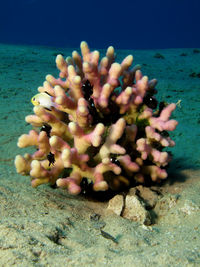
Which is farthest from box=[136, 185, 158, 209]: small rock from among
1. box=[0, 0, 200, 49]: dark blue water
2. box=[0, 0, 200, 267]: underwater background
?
box=[0, 0, 200, 49]: dark blue water

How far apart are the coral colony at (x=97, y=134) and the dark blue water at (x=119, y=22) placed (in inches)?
5492

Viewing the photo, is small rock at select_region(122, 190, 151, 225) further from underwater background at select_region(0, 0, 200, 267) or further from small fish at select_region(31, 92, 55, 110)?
small fish at select_region(31, 92, 55, 110)

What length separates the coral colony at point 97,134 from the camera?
8.11 ft

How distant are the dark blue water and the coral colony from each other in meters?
139

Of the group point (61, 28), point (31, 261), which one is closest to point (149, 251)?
point (31, 261)

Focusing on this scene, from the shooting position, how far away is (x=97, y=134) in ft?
7.55

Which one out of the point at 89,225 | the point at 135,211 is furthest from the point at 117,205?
the point at 89,225

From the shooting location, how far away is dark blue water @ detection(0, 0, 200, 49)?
440 ft

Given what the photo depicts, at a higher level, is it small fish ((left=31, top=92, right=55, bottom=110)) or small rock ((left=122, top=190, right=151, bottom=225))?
small fish ((left=31, top=92, right=55, bottom=110))

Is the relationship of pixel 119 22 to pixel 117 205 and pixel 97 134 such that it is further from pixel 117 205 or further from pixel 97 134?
pixel 117 205

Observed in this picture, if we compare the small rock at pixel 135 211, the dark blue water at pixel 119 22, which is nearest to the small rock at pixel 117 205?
the small rock at pixel 135 211

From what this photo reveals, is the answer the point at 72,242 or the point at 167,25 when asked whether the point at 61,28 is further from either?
the point at 72,242

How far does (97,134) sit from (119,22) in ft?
540

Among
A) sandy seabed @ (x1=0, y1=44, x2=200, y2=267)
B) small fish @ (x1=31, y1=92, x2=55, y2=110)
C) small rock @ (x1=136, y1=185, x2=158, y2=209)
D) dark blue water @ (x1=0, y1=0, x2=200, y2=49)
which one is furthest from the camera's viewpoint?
dark blue water @ (x1=0, y1=0, x2=200, y2=49)
